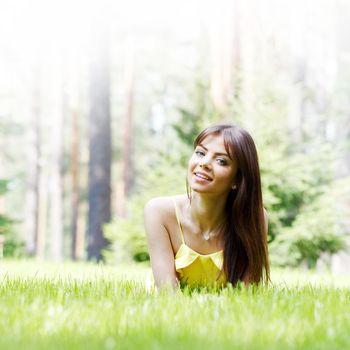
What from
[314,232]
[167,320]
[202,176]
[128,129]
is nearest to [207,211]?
[202,176]

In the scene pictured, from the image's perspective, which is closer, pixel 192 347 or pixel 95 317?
pixel 192 347

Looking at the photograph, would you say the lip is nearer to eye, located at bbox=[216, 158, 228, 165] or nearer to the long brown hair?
eye, located at bbox=[216, 158, 228, 165]

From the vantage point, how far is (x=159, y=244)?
4770mm

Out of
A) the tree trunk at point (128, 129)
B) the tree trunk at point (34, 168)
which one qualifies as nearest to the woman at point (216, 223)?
the tree trunk at point (34, 168)

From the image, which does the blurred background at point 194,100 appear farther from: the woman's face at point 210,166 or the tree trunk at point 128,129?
the woman's face at point 210,166

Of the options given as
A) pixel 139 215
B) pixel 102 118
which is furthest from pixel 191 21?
pixel 139 215

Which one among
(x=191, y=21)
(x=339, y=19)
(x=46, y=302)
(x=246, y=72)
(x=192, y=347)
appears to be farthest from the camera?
(x=191, y=21)

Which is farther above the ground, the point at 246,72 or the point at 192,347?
the point at 246,72

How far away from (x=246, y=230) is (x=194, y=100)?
911 cm

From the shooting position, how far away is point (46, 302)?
3621 millimetres

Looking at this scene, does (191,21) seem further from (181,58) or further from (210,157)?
(210,157)

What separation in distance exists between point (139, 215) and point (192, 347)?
924 centimetres

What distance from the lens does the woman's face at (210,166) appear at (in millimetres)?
4609

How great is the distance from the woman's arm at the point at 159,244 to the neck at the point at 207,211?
223 mm
